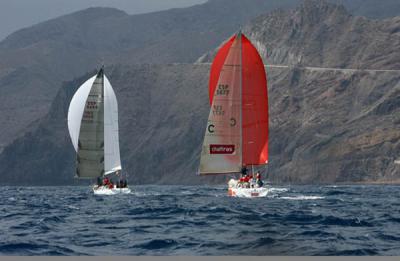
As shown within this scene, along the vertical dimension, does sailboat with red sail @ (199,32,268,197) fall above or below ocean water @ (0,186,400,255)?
above

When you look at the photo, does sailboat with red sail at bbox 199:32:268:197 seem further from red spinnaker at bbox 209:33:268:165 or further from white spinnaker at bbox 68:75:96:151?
white spinnaker at bbox 68:75:96:151

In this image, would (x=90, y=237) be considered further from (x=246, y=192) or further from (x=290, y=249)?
(x=246, y=192)

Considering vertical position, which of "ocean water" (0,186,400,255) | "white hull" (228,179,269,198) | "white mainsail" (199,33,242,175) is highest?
"white mainsail" (199,33,242,175)

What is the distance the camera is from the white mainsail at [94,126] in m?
86.1

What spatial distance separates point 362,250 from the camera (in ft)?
98.4

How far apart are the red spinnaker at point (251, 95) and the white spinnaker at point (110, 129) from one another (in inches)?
800

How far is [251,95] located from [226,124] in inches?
103

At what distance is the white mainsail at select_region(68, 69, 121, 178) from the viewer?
86062mm

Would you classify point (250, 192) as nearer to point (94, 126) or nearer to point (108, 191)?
point (108, 191)

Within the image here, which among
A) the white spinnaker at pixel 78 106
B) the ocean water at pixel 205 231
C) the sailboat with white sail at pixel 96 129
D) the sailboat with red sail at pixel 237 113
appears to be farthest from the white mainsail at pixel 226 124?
the white spinnaker at pixel 78 106

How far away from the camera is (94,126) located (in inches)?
3413

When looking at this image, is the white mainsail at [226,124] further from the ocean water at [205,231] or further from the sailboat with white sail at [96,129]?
the sailboat with white sail at [96,129]

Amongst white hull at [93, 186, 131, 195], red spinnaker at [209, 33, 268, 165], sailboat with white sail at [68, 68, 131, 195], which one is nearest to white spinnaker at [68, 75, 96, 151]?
sailboat with white sail at [68, 68, 131, 195]

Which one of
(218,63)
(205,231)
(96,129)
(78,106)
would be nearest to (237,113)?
(218,63)
